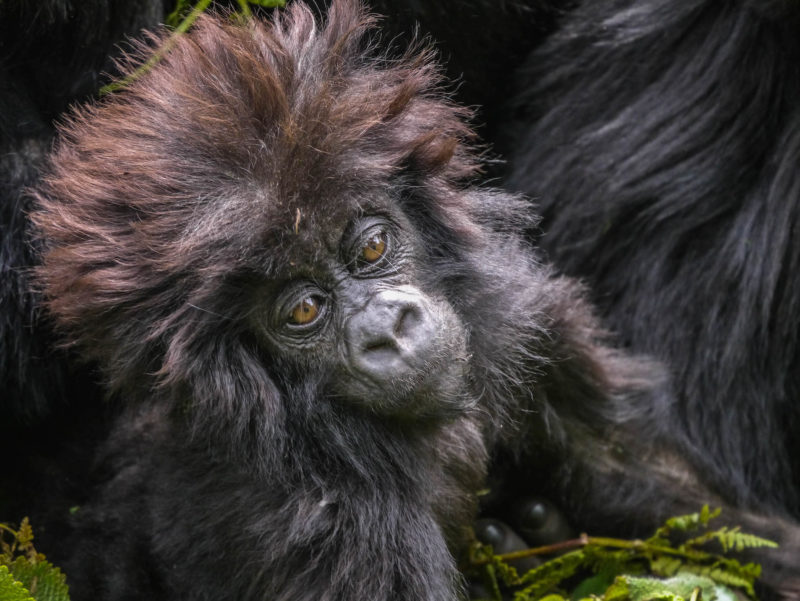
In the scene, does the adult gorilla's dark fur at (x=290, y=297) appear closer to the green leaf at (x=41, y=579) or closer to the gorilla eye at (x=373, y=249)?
the gorilla eye at (x=373, y=249)

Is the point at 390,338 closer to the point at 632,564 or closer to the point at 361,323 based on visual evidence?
the point at 361,323

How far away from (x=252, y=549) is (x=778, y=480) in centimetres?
157

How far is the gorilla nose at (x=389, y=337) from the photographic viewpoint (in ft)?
7.76

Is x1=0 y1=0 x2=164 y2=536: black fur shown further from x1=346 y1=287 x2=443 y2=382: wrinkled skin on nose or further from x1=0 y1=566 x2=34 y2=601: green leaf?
x1=346 y1=287 x2=443 y2=382: wrinkled skin on nose

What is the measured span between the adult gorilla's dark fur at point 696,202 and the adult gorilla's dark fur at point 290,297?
685 millimetres

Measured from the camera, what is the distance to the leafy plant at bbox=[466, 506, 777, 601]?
3.14 meters

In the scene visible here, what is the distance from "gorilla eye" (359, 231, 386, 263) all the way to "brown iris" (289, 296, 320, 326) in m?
0.13

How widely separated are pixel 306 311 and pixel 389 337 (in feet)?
0.59

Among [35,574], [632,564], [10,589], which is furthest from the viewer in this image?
[632,564]

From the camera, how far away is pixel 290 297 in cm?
243

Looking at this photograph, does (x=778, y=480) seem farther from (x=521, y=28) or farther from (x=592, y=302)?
(x=521, y=28)

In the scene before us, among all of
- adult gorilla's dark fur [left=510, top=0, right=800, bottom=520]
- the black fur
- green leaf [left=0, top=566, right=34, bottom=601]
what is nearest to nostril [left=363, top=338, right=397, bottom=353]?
green leaf [left=0, top=566, right=34, bottom=601]

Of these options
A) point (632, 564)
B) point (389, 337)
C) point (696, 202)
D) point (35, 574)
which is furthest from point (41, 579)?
point (696, 202)

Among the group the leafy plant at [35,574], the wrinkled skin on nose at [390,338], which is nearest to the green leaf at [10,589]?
the leafy plant at [35,574]
